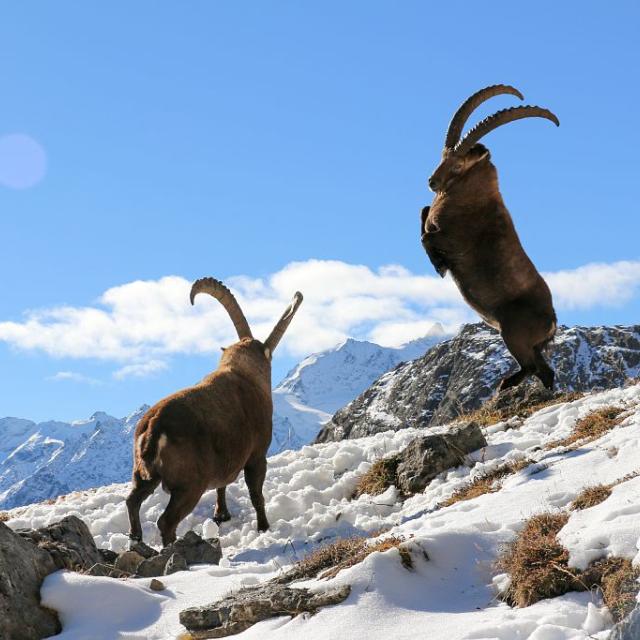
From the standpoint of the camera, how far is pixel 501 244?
1248 centimetres

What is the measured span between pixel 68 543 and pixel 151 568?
2.87 ft

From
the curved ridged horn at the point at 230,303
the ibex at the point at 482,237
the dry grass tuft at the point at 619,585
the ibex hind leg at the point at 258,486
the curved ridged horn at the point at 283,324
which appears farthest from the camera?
the curved ridged horn at the point at 230,303

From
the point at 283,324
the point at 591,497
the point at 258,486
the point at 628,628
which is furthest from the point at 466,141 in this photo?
the point at 628,628

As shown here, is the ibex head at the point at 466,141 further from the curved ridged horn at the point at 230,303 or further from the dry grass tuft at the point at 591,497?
the dry grass tuft at the point at 591,497

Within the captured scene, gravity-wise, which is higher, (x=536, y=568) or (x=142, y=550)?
(x=142, y=550)

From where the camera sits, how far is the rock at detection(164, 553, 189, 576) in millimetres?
8609

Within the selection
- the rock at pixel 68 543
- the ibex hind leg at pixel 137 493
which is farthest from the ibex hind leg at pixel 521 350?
the rock at pixel 68 543

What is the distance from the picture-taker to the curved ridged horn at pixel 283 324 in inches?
579

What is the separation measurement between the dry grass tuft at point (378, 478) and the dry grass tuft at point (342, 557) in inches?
176

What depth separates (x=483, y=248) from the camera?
1250 cm

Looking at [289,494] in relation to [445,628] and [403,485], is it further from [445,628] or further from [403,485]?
[445,628]

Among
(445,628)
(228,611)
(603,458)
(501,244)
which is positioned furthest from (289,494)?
(445,628)

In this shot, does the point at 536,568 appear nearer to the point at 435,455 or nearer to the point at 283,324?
the point at 435,455

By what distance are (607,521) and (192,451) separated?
18.8 ft
